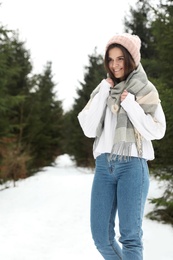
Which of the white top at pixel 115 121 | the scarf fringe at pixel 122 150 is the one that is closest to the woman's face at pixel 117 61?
the white top at pixel 115 121

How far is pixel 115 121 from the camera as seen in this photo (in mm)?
2375

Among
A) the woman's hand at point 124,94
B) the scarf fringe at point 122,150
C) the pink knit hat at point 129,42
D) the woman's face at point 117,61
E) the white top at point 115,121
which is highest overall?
the pink knit hat at point 129,42

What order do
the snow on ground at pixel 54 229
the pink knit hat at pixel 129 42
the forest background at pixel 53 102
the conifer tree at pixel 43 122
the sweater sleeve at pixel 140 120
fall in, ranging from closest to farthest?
the sweater sleeve at pixel 140 120 → the pink knit hat at pixel 129 42 → the snow on ground at pixel 54 229 → the forest background at pixel 53 102 → the conifer tree at pixel 43 122

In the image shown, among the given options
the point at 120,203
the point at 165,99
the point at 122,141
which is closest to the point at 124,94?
the point at 122,141

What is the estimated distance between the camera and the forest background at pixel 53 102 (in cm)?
539

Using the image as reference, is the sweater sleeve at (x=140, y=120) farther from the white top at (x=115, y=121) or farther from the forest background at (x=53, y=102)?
the forest background at (x=53, y=102)

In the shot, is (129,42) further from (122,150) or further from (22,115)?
(22,115)

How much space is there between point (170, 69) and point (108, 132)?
394 cm

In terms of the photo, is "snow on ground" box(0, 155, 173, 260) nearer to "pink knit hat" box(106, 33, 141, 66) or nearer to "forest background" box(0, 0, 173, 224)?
"forest background" box(0, 0, 173, 224)

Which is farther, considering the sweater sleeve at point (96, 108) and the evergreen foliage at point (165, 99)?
the evergreen foliage at point (165, 99)

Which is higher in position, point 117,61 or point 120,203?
point 117,61

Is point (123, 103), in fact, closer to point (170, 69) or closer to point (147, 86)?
point (147, 86)

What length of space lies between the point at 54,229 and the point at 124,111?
372 cm

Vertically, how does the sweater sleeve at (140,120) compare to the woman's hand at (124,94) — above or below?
below
